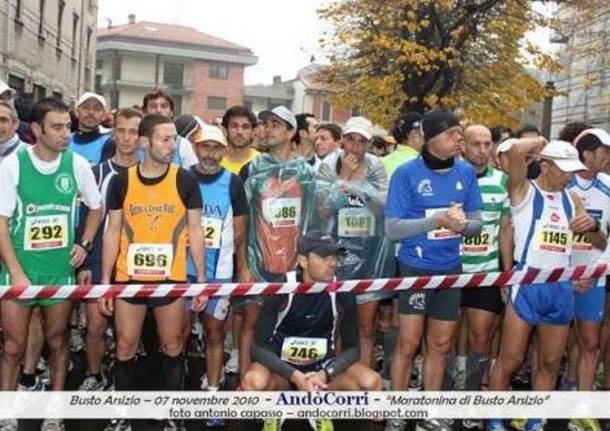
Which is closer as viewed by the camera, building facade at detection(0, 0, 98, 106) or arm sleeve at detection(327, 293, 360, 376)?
arm sleeve at detection(327, 293, 360, 376)

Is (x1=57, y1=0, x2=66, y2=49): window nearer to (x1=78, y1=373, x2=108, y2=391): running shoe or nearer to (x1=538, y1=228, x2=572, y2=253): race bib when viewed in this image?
(x1=78, y1=373, x2=108, y2=391): running shoe

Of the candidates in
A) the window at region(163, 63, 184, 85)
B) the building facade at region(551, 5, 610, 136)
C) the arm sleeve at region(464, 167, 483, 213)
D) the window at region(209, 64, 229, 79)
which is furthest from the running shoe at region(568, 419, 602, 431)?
the window at region(209, 64, 229, 79)

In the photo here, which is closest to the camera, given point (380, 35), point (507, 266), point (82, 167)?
point (82, 167)

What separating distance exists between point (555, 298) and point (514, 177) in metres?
0.85

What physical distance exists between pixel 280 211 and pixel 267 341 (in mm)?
1364

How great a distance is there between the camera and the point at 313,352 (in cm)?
489

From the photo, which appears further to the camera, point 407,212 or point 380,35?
point 380,35

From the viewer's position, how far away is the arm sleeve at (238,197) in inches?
224

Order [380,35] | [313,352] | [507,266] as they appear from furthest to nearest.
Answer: [380,35]
[507,266]
[313,352]

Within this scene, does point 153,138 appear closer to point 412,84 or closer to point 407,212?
point 407,212

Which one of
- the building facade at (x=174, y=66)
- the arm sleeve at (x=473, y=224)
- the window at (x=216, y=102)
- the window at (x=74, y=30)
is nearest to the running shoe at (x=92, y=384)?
the arm sleeve at (x=473, y=224)

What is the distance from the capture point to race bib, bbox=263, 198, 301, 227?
19.5 feet

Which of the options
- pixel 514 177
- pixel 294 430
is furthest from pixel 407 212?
pixel 294 430

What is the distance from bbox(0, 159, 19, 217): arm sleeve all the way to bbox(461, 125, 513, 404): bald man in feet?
10.7
